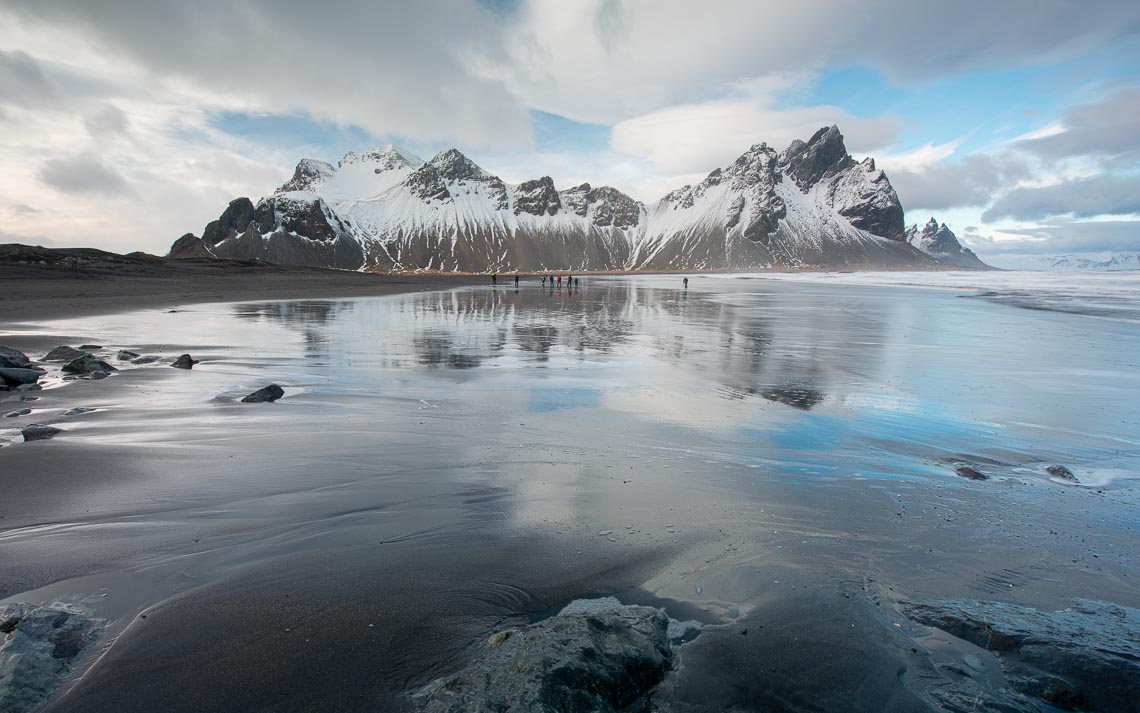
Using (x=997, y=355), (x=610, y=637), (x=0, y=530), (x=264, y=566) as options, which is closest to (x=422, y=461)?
(x=264, y=566)

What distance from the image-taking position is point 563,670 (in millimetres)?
2828

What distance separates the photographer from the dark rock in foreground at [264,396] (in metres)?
9.47

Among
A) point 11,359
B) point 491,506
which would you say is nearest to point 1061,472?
point 491,506

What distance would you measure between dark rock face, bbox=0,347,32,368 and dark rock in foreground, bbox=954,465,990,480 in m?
16.9

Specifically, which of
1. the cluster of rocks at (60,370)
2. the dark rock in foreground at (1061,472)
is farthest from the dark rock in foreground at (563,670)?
the cluster of rocks at (60,370)

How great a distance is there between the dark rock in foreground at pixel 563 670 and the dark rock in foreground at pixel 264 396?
8.08 metres

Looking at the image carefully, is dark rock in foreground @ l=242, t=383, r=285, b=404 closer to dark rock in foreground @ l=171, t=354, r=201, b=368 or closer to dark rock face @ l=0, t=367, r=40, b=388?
dark rock in foreground @ l=171, t=354, r=201, b=368

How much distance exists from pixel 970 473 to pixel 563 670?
20.6ft

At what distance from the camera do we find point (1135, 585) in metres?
4.29

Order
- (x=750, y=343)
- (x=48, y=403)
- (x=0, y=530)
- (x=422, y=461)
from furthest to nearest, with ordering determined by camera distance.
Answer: (x=750, y=343)
(x=48, y=403)
(x=422, y=461)
(x=0, y=530)

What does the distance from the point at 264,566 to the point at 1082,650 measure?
5789 mm

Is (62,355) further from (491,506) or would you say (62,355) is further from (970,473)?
(970,473)

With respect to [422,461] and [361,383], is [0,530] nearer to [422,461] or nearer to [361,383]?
[422,461]

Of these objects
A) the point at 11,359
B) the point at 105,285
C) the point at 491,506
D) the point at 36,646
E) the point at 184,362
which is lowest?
the point at 491,506
